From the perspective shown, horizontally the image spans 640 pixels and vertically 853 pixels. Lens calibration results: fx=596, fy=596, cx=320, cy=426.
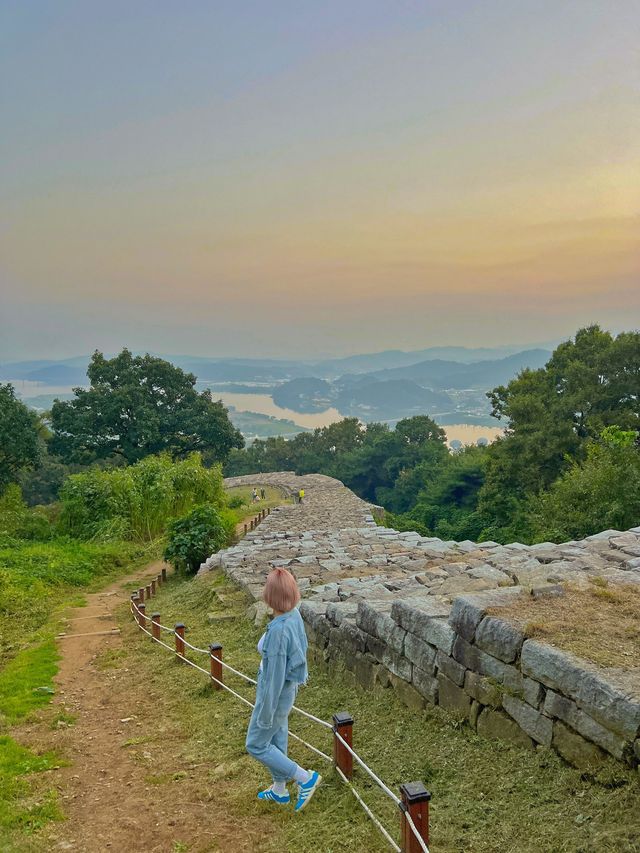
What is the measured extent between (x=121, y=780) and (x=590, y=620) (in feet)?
13.3

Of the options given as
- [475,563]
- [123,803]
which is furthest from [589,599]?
[123,803]

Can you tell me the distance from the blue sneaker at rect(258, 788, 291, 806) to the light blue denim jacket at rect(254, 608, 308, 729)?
66 centimetres

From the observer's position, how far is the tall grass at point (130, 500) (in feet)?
62.5

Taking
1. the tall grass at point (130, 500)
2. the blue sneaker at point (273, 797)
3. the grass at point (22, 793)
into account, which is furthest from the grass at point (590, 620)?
the tall grass at point (130, 500)

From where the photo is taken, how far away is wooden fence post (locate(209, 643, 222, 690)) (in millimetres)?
6516

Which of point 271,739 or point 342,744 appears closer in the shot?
point 271,739

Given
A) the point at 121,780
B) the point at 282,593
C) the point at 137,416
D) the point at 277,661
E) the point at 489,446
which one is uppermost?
the point at 137,416

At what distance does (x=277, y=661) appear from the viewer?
12.8 ft

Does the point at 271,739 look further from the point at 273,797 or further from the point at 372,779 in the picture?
the point at 372,779

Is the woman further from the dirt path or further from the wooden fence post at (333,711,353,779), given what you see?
the dirt path

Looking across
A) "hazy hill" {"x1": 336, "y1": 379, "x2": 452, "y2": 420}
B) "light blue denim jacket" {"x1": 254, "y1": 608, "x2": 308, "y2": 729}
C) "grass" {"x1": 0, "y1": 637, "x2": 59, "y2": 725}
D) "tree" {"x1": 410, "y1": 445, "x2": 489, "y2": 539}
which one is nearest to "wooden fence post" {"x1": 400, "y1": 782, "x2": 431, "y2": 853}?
"light blue denim jacket" {"x1": 254, "y1": 608, "x2": 308, "y2": 729}

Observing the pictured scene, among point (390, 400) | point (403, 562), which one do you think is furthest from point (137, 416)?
point (390, 400)

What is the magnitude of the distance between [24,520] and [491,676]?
20.2 metres

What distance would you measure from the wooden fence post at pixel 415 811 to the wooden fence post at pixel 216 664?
374cm
